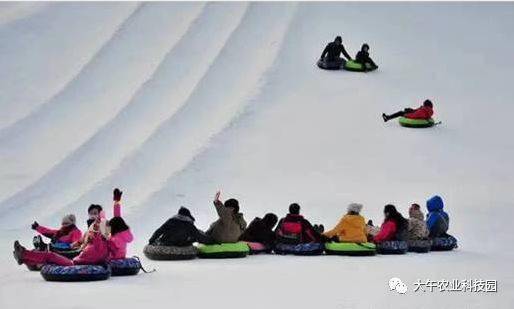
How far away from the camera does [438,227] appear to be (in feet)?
65.0

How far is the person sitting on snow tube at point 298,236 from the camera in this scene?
18906 millimetres

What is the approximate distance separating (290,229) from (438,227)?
2167 mm

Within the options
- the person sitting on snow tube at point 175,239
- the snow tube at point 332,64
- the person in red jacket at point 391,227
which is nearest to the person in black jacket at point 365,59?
the snow tube at point 332,64

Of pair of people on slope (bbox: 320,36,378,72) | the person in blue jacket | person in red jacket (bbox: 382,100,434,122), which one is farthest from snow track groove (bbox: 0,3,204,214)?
the person in blue jacket

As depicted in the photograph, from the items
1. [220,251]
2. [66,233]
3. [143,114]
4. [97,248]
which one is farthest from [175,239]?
[143,114]

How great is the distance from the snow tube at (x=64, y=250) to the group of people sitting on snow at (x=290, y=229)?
4.17 ft

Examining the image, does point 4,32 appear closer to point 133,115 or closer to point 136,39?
point 136,39

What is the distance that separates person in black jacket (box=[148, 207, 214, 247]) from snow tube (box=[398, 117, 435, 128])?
9.85 meters

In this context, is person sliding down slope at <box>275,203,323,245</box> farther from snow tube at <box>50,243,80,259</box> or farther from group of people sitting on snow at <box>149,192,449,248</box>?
snow tube at <box>50,243,80,259</box>

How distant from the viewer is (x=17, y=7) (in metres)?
35.9

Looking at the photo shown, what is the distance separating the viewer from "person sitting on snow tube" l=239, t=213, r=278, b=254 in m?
19.1

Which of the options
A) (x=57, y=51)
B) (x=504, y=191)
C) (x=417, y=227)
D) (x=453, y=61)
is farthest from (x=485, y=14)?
(x=417, y=227)

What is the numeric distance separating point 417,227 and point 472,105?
415 inches

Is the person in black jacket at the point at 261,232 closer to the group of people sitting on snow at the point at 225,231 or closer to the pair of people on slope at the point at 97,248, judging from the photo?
the group of people sitting on snow at the point at 225,231
